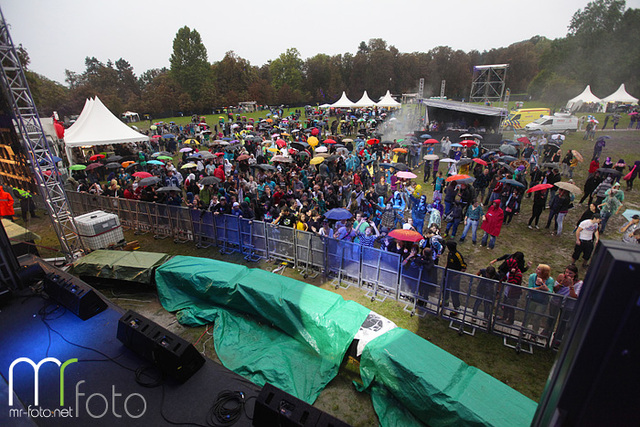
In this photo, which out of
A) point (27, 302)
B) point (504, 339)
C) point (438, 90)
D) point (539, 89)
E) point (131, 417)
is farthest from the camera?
point (438, 90)

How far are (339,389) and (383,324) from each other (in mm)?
1489

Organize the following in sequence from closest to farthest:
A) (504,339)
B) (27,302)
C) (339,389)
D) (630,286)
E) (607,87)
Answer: (630,286), (339,389), (504,339), (27,302), (607,87)

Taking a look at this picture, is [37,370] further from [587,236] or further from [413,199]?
[587,236]

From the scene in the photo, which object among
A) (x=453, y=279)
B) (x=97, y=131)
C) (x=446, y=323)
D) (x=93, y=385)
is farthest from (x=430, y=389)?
(x=97, y=131)

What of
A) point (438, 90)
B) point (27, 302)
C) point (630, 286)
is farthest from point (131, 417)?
point (438, 90)

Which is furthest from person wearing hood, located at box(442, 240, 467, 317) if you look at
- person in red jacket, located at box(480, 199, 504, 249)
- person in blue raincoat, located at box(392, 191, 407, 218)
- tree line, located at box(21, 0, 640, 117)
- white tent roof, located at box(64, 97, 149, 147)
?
tree line, located at box(21, 0, 640, 117)

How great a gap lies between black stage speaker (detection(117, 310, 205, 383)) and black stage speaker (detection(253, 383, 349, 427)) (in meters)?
1.68

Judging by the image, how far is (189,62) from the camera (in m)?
69.6

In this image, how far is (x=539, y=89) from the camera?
63.8 m

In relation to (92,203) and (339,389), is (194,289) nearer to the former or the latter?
(339,389)

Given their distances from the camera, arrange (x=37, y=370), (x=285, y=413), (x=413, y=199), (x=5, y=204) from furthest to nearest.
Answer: (x=5, y=204)
(x=413, y=199)
(x=37, y=370)
(x=285, y=413)

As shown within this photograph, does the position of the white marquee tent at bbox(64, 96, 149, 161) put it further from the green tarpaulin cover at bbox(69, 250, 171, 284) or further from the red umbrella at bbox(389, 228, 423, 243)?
the red umbrella at bbox(389, 228, 423, 243)

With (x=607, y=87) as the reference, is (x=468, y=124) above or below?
below

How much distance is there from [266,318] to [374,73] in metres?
78.7
